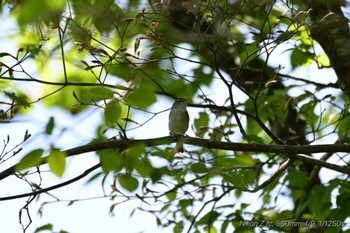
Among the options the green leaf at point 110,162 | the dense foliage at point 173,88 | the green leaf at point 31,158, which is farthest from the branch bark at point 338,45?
the green leaf at point 31,158

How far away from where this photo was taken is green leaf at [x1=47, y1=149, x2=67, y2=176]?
1.77m

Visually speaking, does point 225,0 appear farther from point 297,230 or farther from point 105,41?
point 297,230

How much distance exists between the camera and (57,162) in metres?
1.78

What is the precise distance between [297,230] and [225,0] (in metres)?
1.39

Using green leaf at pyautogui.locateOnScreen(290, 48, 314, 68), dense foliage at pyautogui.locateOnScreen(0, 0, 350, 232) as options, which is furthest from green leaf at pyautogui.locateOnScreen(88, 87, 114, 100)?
green leaf at pyautogui.locateOnScreen(290, 48, 314, 68)

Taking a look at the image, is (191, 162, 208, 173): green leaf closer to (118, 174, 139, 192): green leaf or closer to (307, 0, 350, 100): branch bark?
(118, 174, 139, 192): green leaf

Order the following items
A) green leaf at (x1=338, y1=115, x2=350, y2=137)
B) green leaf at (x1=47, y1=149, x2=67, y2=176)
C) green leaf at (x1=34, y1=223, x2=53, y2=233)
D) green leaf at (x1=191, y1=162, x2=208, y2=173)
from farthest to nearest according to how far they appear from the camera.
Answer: green leaf at (x1=338, y1=115, x2=350, y2=137), green leaf at (x1=191, y1=162, x2=208, y2=173), green leaf at (x1=34, y1=223, x2=53, y2=233), green leaf at (x1=47, y1=149, x2=67, y2=176)

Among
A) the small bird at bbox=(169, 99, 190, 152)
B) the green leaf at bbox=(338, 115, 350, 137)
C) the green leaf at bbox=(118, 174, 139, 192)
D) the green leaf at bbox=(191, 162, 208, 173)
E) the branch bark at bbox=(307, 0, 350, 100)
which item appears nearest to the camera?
the green leaf at bbox=(118, 174, 139, 192)

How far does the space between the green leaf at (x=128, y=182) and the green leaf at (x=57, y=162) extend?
619 mm

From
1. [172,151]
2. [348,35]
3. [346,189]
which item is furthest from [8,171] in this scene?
[348,35]

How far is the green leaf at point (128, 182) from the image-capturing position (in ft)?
7.87

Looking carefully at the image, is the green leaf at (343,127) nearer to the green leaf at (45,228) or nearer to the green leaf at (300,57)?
the green leaf at (300,57)

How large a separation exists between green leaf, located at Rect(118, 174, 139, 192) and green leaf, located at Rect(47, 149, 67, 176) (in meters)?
0.62

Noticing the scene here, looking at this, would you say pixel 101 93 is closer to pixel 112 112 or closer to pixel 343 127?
pixel 112 112
